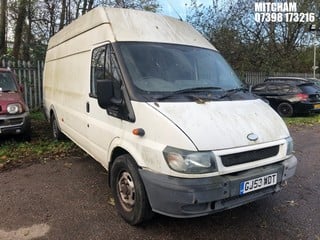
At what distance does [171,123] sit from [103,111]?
148 centimetres

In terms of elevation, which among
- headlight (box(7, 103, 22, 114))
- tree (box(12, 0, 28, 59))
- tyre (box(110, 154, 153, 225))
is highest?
tree (box(12, 0, 28, 59))

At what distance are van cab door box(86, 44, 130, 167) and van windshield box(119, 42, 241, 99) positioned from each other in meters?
0.24

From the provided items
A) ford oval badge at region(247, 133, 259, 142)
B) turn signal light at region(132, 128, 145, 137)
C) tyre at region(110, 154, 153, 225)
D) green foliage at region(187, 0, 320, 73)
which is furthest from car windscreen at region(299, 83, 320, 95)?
turn signal light at region(132, 128, 145, 137)

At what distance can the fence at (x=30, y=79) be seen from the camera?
1207 cm

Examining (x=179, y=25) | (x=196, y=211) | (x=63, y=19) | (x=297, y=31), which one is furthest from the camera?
(x=297, y=31)

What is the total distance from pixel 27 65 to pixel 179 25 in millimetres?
8680

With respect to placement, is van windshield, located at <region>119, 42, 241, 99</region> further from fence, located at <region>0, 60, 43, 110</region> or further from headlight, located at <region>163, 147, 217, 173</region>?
fence, located at <region>0, 60, 43, 110</region>

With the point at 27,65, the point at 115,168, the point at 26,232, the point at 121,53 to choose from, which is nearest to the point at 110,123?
the point at 115,168

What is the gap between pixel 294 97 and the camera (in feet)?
45.2

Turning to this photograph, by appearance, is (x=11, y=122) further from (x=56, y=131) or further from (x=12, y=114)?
(x=56, y=131)

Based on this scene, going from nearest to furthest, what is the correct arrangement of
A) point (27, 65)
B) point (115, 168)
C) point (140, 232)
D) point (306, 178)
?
1. point (140, 232)
2. point (115, 168)
3. point (306, 178)
4. point (27, 65)

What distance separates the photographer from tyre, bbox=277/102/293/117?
45.7 feet

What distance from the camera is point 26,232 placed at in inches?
152

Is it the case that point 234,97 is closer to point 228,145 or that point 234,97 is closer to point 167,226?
→ point 228,145
